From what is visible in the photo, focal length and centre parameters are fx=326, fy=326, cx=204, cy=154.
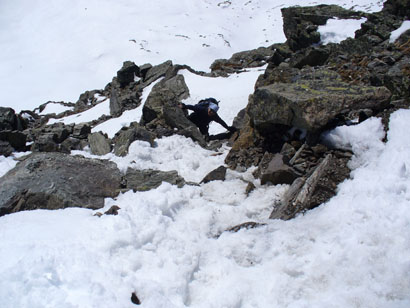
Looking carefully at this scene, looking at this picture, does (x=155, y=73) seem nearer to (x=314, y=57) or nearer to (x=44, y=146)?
(x=314, y=57)

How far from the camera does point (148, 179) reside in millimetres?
6305

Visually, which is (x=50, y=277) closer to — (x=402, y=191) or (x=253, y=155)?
(x=402, y=191)

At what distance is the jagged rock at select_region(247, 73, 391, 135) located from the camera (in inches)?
226

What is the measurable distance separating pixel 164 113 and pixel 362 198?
23.1 feet

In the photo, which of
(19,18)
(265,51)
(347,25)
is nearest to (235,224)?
(347,25)

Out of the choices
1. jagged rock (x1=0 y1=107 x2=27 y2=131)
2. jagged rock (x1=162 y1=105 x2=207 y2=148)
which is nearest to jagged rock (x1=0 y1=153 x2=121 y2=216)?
jagged rock (x1=162 y1=105 x2=207 y2=148)

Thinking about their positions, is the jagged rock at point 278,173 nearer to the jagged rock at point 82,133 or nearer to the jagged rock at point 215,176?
the jagged rock at point 215,176

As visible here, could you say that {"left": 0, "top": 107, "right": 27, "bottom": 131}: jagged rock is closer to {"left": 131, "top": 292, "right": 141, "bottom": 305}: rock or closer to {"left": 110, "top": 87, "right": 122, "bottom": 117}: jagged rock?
{"left": 110, "top": 87, "right": 122, "bottom": 117}: jagged rock

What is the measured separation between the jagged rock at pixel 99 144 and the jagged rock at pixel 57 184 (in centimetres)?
233

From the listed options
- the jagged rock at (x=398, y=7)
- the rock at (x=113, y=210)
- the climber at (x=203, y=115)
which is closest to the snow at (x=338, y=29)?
the jagged rock at (x=398, y=7)

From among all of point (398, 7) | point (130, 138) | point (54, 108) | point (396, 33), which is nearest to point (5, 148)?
point (130, 138)

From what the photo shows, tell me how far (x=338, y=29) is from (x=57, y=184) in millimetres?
16739

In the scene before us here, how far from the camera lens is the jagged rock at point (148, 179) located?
19.6ft

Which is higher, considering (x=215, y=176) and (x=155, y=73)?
(x=215, y=176)
